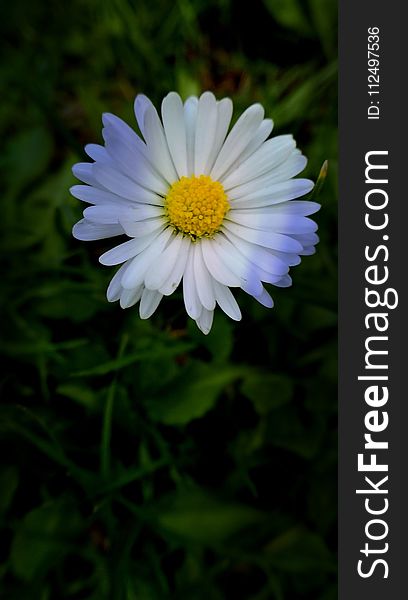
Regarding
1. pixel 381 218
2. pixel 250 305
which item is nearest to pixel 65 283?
pixel 250 305

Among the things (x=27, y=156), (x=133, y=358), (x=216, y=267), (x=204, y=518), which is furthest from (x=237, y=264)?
(x=27, y=156)

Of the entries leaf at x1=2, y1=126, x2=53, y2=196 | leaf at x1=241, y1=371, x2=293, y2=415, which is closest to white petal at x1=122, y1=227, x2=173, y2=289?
leaf at x1=241, y1=371, x2=293, y2=415

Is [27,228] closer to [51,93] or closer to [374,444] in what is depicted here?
[51,93]

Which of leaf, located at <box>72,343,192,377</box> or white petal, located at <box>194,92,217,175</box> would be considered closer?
white petal, located at <box>194,92,217,175</box>

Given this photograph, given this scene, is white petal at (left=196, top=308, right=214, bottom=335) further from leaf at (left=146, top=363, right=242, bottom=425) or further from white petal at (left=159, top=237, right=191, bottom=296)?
leaf at (left=146, top=363, right=242, bottom=425)

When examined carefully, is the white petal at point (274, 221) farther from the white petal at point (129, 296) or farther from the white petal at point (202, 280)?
the white petal at point (129, 296)
